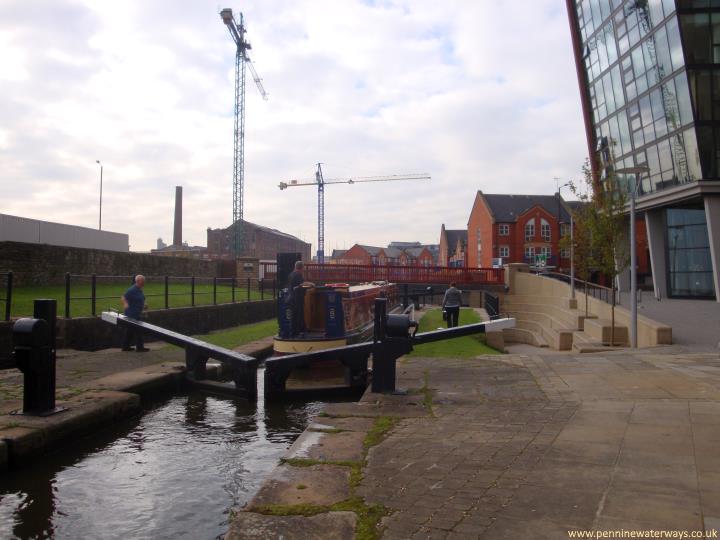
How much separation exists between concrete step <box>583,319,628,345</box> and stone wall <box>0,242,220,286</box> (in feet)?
53.0

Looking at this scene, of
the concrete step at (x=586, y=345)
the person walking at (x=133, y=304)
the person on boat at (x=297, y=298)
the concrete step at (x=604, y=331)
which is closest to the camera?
the person on boat at (x=297, y=298)

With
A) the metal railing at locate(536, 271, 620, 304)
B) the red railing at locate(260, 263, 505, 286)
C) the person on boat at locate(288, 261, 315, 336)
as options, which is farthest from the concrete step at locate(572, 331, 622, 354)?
the red railing at locate(260, 263, 505, 286)

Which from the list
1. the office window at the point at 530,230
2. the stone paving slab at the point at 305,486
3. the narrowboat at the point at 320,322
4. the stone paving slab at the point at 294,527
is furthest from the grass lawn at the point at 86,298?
the office window at the point at 530,230

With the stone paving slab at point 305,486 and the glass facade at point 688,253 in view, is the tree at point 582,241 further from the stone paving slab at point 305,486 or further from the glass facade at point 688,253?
the stone paving slab at point 305,486

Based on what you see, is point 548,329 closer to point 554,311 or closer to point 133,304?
point 554,311

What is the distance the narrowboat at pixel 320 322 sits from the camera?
1023cm

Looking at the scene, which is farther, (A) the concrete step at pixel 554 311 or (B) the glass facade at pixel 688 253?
(B) the glass facade at pixel 688 253

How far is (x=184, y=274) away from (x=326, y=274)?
874 centimetres

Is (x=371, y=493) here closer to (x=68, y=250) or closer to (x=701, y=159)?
(x=68, y=250)

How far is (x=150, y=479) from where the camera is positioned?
496 centimetres

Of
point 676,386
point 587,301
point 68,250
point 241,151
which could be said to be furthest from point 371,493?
point 241,151

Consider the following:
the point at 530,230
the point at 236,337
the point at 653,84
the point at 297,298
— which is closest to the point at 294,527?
the point at 297,298

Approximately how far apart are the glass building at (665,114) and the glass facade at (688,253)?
45 millimetres

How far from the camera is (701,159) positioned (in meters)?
22.8
